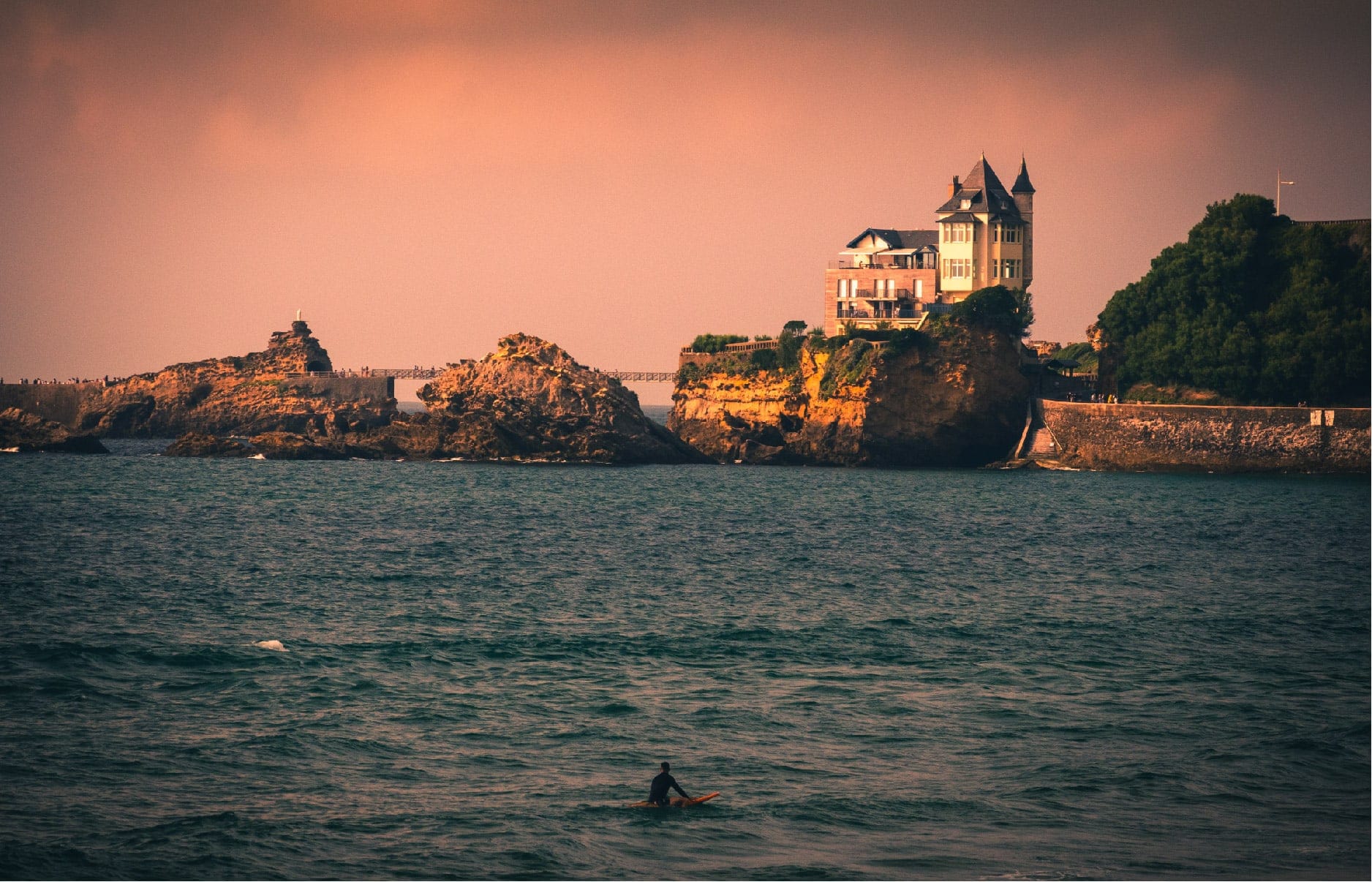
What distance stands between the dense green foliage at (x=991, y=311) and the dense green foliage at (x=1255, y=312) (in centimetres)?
1024

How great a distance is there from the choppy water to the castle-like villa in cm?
5629

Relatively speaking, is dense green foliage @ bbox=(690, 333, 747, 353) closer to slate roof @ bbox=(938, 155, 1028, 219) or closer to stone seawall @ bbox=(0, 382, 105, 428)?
slate roof @ bbox=(938, 155, 1028, 219)

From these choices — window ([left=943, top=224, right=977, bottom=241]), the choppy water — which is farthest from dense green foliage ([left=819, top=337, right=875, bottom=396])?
the choppy water

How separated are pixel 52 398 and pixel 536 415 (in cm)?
7559

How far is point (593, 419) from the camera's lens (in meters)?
125

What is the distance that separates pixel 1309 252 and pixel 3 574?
99.0 meters

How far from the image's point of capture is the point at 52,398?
16788cm

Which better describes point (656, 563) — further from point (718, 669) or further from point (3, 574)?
point (3, 574)

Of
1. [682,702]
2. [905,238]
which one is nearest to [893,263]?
[905,238]

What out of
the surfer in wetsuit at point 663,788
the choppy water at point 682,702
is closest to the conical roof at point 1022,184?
the choppy water at point 682,702

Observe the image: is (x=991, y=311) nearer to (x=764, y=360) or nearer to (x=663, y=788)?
(x=764, y=360)

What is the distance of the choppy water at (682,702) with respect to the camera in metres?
28.5

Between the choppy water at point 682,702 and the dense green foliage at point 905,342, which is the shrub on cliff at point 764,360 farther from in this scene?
the choppy water at point 682,702

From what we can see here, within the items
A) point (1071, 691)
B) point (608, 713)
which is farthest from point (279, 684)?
point (1071, 691)
